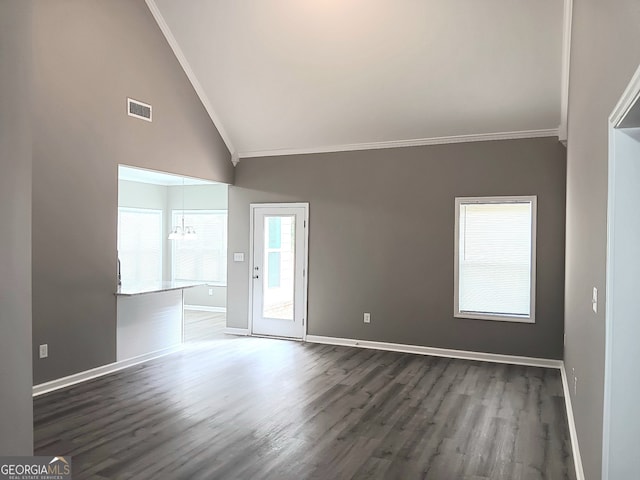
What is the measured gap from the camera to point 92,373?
5.17m

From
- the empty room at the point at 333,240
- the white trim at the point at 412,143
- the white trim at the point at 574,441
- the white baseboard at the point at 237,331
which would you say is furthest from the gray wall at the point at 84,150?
the white trim at the point at 574,441

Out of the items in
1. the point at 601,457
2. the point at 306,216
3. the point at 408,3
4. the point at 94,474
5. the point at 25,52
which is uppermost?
the point at 408,3

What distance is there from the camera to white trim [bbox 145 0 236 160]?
18.8 feet

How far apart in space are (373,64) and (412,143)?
134cm

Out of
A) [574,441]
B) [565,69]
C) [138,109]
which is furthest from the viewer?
[138,109]

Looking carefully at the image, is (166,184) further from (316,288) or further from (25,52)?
(25,52)

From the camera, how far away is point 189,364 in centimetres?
580

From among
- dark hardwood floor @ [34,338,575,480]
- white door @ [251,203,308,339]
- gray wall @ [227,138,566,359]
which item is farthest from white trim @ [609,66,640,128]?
white door @ [251,203,308,339]

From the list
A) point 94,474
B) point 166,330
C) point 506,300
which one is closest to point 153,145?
point 166,330

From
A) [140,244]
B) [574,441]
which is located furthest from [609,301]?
A: [140,244]

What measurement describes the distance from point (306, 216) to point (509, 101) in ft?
9.82

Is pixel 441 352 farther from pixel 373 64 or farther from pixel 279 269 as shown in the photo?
pixel 373 64

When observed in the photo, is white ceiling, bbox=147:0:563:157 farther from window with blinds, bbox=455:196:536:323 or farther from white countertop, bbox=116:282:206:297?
white countertop, bbox=116:282:206:297

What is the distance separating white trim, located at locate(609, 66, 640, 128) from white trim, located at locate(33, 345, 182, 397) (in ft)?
15.7
